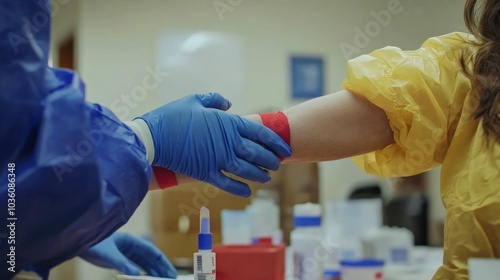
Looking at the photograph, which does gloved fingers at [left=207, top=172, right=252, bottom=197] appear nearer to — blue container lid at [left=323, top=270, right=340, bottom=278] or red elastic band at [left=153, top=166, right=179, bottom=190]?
red elastic band at [left=153, top=166, right=179, bottom=190]

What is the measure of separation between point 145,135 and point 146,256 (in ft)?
1.60

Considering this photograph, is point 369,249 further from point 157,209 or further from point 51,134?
point 51,134

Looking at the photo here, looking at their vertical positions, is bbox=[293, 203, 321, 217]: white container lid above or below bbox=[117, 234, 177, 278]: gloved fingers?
above

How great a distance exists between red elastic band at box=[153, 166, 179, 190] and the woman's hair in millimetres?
505

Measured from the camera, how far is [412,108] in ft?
3.25

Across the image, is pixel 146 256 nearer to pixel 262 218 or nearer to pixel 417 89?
pixel 417 89

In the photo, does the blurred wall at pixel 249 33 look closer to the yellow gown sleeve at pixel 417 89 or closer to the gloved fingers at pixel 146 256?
the gloved fingers at pixel 146 256

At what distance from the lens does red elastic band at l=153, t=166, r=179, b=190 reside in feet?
3.44

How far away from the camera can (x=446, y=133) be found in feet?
3.25

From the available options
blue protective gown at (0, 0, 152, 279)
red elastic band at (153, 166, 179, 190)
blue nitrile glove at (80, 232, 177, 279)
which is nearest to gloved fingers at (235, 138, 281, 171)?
red elastic band at (153, 166, 179, 190)

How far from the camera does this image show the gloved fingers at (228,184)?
100 cm

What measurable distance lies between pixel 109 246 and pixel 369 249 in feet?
4.53

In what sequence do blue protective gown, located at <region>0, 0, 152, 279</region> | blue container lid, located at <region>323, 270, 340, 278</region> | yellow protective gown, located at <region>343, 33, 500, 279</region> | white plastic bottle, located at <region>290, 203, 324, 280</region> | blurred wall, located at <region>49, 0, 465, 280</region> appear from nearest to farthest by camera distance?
blue protective gown, located at <region>0, 0, 152, 279</region> < yellow protective gown, located at <region>343, 33, 500, 279</region> < white plastic bottle, located at <region>290, 203, 324, 280</region> < blue container lid, located at <region>323, 270, 340, 278</region> < blurred wall, located at <region>49, 0, 465, 280</region>

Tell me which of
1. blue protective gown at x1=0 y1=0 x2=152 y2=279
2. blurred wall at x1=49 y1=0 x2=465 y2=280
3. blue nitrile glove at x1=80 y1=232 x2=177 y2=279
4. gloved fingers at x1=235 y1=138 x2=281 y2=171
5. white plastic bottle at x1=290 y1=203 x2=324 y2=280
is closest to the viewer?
blue protective gown at x1=0 y1=0 x2=152 y2=279
